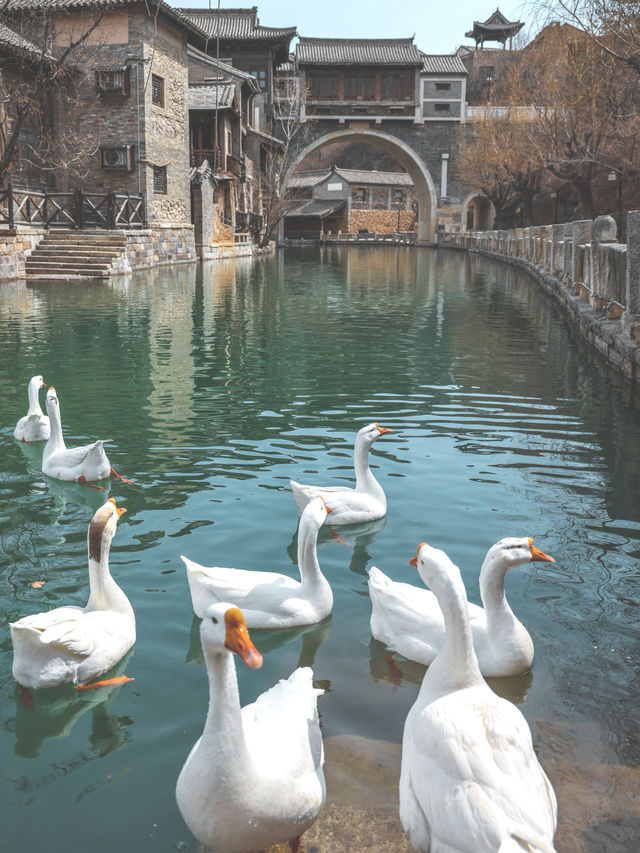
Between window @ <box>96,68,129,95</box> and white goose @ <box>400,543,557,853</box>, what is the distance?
32.2m

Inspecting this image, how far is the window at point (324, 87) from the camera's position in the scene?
186 feet

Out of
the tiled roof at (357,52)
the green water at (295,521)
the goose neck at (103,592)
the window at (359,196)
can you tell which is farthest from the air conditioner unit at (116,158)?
the window at (359,196)

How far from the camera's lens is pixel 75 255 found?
2553 centimetres

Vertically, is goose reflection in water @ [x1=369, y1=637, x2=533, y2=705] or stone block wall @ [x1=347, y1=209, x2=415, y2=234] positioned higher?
stone block wall @ [x1=347, y1=209, x2=415, y2=234]

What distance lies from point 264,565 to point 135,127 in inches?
1167

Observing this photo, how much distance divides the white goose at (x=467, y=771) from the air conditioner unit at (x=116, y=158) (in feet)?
103

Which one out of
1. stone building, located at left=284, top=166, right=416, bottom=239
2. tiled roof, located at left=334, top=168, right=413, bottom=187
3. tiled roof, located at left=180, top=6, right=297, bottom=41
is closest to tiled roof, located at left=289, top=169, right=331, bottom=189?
stone building, located at left=284, top=166, right=416, bottom=239

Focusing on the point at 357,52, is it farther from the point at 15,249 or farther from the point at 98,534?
the point at 98,534

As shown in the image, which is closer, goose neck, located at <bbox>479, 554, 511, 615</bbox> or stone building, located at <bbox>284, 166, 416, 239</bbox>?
goose neck, located at <bbox>479, 554, 511, 615</bbox>

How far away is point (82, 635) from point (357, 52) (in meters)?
59.2

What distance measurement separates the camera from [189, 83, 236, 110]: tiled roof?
1613 inches

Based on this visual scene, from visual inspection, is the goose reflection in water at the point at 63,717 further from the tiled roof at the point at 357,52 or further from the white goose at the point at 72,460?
the tiled roof at the point at 357,52

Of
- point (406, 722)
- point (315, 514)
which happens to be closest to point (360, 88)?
point (315, 514)

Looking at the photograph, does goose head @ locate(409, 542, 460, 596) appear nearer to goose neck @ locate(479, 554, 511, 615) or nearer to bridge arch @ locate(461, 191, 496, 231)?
goose neck @ locate(479, 554, 511, 615)
